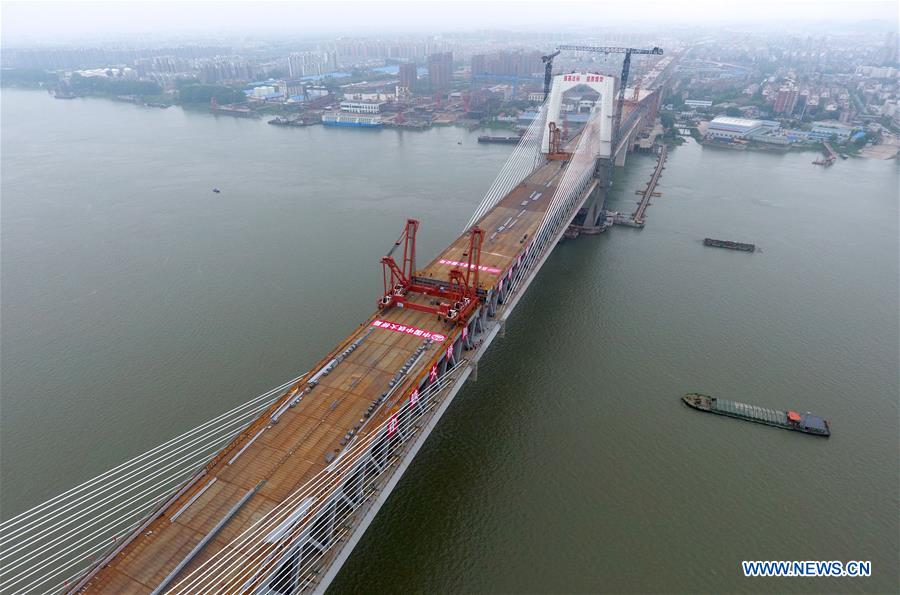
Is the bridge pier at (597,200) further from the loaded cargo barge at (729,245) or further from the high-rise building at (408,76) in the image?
the high-rise building at (408,76)

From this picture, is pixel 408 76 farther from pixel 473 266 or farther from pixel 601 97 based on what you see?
pixel 473 266

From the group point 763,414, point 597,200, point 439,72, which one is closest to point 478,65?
point 439,72

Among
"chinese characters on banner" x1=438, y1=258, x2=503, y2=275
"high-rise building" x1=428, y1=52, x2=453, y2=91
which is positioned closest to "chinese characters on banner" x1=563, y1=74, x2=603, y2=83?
"chinese characters on banner" x1=438, y1=258, x2=503, y2=275

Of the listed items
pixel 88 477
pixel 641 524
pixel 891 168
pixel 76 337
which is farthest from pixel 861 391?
pixel 891 168

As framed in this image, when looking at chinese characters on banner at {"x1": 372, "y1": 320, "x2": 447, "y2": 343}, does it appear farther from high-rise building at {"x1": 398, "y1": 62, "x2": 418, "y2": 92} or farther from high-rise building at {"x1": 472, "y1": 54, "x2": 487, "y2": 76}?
high-rise building at {"x1": 472, "y1": 54, "x2": 487, "y2": 76}

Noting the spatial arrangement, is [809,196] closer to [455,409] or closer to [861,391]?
[861,391]

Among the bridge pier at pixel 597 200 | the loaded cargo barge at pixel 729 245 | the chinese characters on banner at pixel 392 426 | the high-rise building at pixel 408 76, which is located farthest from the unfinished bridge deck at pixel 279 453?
the high-rise building at pixel 408 76
